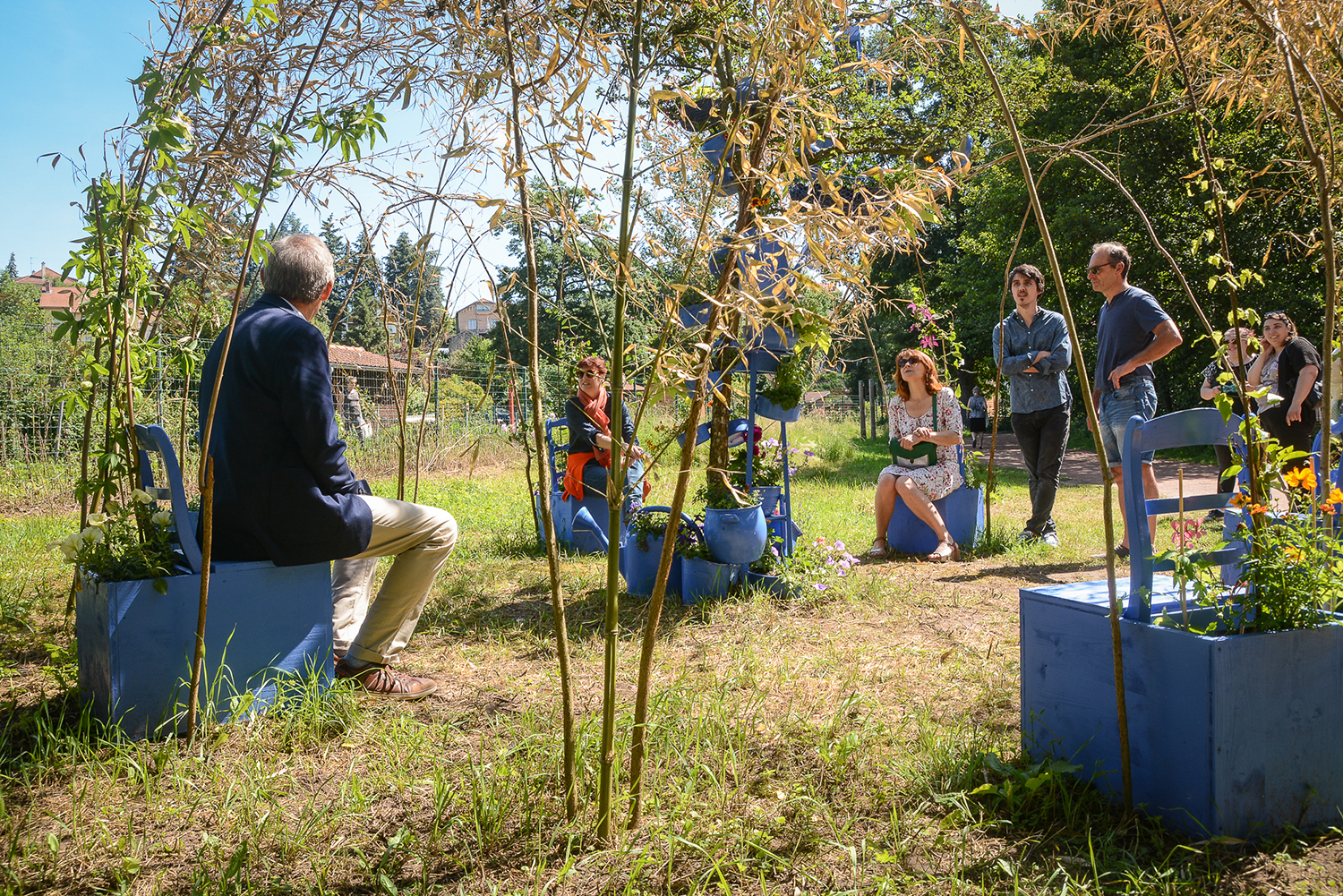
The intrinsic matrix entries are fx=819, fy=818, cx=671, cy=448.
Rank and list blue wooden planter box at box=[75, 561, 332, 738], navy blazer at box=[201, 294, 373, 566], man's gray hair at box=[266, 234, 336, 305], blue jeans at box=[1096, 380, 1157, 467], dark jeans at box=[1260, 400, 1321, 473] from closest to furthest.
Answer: blue wooden planter box at box=[75, 561, 332, 738], navy blazer at box=[201, 294, 373, 566], man's gray hair at box=[266, 234, 336, 305], blue jeans at box=[1096, 380, 1157, 467], dark jeans at box=[1260, 400, 1321, 473]

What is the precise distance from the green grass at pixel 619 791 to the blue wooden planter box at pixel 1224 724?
0.23ft

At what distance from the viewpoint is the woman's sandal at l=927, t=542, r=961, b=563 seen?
487cm

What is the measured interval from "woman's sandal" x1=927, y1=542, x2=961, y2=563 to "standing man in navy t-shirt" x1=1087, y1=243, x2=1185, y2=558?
2.93ft

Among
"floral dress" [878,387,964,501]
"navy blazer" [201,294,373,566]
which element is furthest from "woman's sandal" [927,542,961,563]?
"navy blazer" [201,294,373,566]

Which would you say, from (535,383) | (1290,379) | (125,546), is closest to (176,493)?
(125,546)

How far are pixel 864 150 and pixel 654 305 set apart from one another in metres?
10.4

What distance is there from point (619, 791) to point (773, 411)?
7.90ft

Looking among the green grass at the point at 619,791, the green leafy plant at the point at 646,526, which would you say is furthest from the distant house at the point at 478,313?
the green leafy plant at the point at 646,526

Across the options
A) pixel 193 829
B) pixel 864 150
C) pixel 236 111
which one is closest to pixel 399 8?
pixel 236 111

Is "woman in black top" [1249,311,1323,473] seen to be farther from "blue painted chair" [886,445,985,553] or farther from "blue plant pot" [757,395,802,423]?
"blue plant pot" [757,395,802,423]

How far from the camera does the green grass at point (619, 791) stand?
166cm

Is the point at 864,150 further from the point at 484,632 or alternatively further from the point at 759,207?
the point at 759,207

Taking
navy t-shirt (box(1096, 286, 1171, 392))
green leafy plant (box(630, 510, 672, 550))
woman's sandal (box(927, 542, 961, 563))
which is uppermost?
navy t-shirt (box(1096, 286, 1171, 392))

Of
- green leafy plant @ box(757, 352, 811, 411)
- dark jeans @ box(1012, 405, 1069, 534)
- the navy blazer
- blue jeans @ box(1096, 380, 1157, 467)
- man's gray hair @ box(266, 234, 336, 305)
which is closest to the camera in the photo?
the navy blazer
